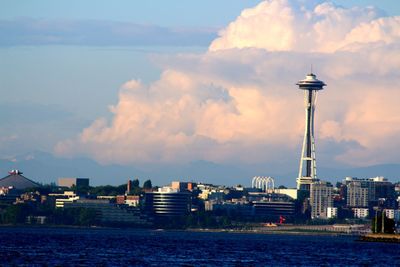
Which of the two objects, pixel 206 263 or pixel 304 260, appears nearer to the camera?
pixel 206 263

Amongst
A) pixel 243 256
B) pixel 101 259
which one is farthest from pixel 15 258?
pixel 243 256

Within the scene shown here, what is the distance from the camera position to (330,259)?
173 meters

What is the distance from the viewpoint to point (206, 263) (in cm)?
15062

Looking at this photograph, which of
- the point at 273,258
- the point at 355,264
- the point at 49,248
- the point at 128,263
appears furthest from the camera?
the point at 49,248

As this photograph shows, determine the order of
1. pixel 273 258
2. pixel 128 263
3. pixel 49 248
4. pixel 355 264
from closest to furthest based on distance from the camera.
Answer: pixel 128 263, pixel 355 264, pixel 273 258, pixel 49 248

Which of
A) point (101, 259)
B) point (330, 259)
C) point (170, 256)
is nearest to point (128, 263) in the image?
point (101, 259)

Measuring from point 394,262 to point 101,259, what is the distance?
34781mm

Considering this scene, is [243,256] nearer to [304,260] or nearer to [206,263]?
[304,260]

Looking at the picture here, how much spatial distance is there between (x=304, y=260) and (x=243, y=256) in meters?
10.2

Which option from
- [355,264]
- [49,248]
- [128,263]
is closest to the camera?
[128,263]

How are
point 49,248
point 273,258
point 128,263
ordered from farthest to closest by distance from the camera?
point 49,248 < point 273,258 < point 128,263

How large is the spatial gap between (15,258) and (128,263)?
1246cm

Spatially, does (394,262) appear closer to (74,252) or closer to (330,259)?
(330,259)

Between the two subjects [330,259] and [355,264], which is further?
[330,259]
